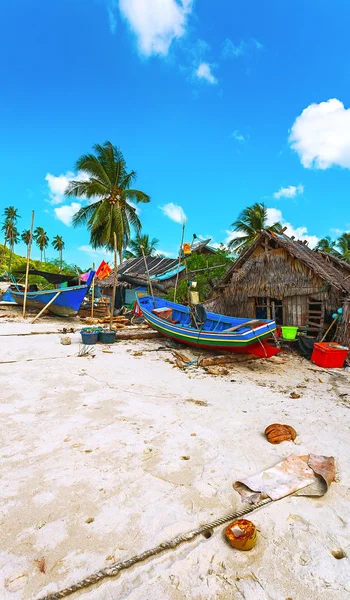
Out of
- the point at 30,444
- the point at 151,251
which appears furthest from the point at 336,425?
the point at 151,251

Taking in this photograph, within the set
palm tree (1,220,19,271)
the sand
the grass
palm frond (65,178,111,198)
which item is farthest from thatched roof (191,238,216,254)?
palm tree (1,220,19,271)

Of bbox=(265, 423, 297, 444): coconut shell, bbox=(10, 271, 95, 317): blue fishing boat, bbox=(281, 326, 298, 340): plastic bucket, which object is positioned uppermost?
bbox=(10, 271, 95, 317): blue fishing boat

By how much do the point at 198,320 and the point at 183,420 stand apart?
5258 millimetres

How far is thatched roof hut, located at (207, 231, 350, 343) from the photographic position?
9.45 metres

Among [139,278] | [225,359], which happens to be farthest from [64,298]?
[225,359]

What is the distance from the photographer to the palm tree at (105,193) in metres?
18.8

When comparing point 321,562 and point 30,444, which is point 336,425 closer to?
point 321,562

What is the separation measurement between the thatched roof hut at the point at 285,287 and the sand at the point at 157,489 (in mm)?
4718

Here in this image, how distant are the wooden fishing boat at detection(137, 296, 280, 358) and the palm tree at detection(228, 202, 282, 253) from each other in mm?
12316

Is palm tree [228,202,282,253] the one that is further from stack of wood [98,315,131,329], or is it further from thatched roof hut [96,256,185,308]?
stack of wood [98,315,131,329]

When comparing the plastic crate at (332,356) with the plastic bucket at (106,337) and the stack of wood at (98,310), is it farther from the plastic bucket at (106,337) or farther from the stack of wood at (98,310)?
the stack of wood at (98,310)

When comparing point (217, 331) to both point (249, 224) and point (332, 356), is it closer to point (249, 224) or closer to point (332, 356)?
point (332, 356)

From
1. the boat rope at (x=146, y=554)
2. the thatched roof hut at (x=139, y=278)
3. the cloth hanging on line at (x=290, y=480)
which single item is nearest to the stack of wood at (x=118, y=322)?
the thatched roof hut at (x=139, y=278)

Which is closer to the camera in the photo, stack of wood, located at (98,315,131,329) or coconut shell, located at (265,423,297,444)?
coconut shell, located at (265,423,297,444)
